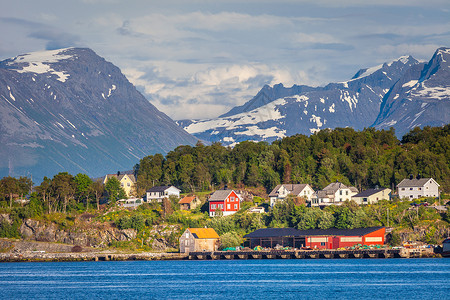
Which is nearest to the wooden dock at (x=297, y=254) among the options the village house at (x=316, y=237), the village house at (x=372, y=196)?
the village house at (x=316, y=237)

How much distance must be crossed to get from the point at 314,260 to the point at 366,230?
974 centimetres

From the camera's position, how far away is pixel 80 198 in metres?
155

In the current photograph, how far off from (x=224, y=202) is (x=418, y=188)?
3592 centimetres

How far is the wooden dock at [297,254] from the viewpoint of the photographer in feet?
377

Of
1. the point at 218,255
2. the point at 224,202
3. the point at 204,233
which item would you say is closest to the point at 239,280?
the point at 218,255

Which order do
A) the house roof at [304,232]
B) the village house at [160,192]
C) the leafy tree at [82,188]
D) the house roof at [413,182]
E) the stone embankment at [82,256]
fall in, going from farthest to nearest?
the village house at [160,192], the leafy tree at [82,188], the house roof at [413,182], the stone embankment at [82,256], the house roof at [304,232]

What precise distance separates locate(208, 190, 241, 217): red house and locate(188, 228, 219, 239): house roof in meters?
11.4

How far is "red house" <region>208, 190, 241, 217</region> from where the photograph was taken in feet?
466

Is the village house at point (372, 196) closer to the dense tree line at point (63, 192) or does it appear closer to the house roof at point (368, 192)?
the house roof at point (368, 192)

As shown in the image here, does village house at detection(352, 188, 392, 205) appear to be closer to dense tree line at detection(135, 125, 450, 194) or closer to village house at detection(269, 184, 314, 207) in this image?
dense tree line at detection(135, 125, 450, 194)

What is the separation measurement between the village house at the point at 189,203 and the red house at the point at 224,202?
621 cm

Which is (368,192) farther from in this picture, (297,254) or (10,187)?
(10,187)

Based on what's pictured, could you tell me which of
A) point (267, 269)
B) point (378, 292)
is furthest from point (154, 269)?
point (378, 292)

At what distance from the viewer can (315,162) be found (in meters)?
154
